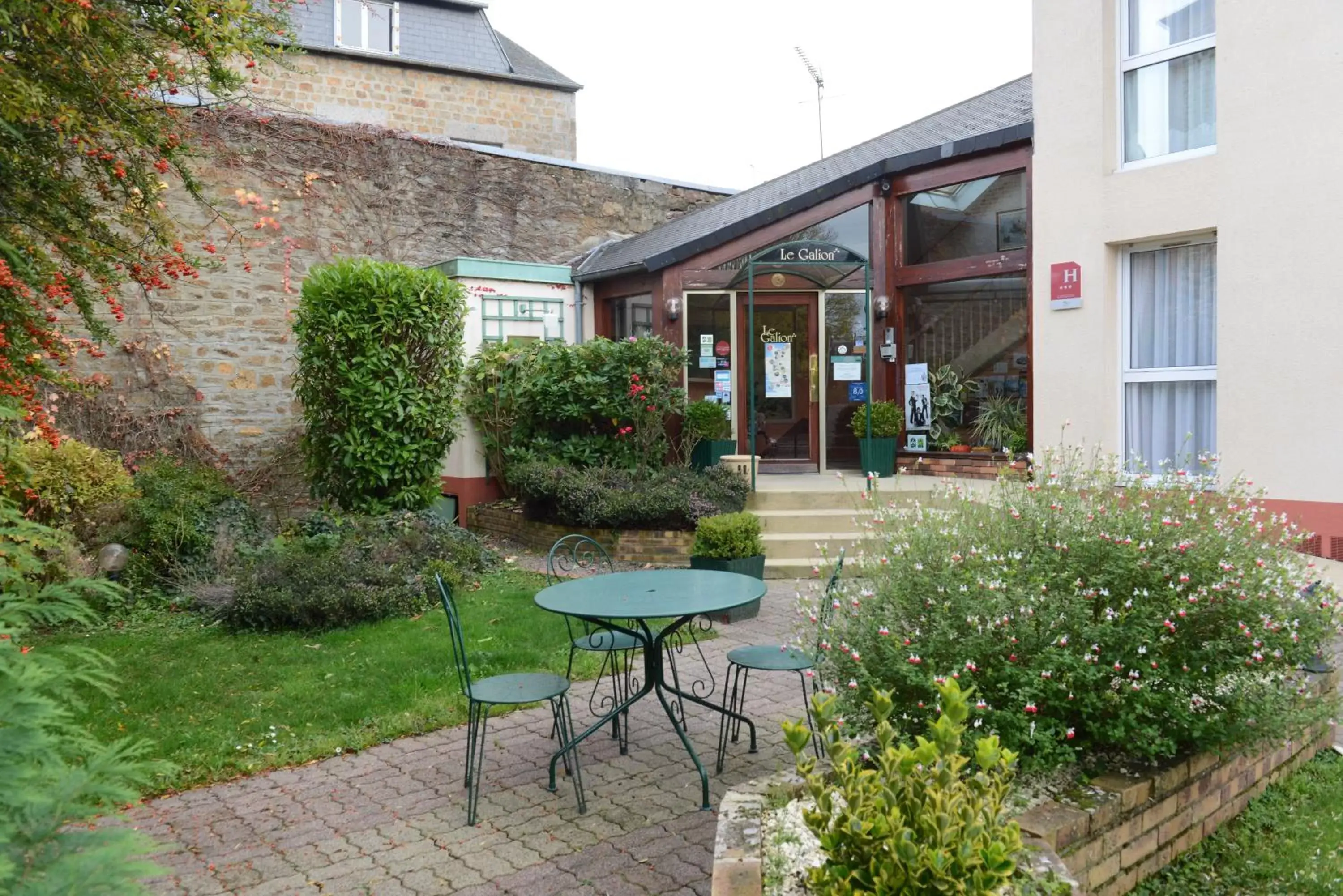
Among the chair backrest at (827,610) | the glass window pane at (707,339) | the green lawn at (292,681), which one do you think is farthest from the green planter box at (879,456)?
the chair backrest at (827,610)

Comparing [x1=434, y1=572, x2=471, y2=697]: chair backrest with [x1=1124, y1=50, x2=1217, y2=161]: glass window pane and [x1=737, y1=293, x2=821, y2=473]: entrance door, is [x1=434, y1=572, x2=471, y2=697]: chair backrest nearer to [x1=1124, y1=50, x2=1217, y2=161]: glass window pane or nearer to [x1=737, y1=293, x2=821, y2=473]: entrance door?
[x1=1124, y1=50, x2=1217, y2=161]: glass window pane

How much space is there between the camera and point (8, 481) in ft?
16.0

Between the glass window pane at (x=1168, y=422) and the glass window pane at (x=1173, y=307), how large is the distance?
195 millimetres

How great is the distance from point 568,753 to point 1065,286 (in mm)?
6136

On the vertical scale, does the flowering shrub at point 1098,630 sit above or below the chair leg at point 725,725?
above

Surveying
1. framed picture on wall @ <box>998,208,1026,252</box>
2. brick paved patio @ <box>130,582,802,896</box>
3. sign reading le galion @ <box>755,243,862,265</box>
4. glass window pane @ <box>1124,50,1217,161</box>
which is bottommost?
brick paved patio @ <box>130,582,802,896</box>

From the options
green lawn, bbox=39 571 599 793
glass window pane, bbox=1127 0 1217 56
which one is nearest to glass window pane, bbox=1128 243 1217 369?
glass window pane, bbox=1127 0 1217 56

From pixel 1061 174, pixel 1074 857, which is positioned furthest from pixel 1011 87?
pixel 1074 857

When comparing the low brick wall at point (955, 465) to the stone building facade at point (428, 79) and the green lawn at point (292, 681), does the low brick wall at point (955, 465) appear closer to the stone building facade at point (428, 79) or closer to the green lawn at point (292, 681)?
the green lawn at point (292, 681)

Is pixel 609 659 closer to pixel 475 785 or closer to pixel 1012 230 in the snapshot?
pixel 475 785

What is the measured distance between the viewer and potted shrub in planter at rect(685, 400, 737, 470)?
1105 centimetres

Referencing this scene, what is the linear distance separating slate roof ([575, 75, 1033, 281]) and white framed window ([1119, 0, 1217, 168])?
6.85 feet

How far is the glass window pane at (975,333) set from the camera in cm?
1067

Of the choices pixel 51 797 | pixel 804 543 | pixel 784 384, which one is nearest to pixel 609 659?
pixel 804 543
